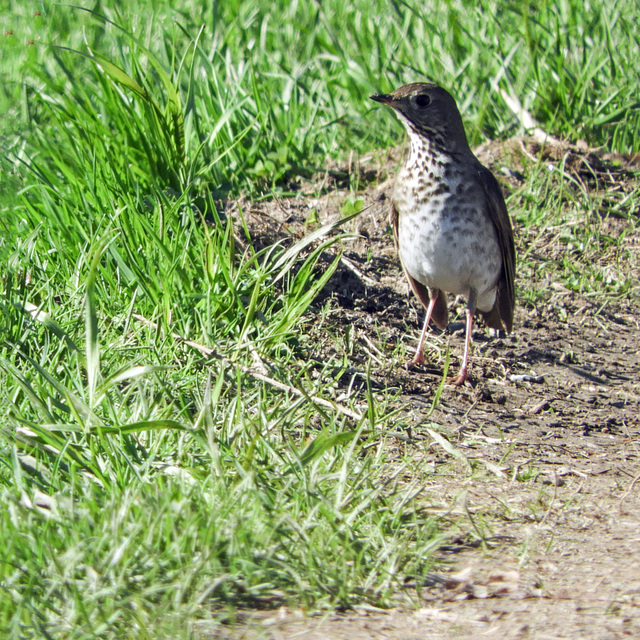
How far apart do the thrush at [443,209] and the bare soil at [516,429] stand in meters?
0.27

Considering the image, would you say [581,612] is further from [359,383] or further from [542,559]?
[359,383]

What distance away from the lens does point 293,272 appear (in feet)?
14.9

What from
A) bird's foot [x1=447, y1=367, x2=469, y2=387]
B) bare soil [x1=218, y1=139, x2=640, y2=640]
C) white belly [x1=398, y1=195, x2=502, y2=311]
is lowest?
bird's foot [x1=447, y1=367, x2=469, y2=387]

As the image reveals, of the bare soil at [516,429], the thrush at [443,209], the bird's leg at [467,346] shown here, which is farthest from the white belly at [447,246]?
the bare soil at [516,429]

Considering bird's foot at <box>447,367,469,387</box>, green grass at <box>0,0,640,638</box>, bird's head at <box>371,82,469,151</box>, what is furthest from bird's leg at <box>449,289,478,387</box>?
bird's head at <box>371,82,469,151</box>

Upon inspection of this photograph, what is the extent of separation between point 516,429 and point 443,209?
3.93ft

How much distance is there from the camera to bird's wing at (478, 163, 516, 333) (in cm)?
459

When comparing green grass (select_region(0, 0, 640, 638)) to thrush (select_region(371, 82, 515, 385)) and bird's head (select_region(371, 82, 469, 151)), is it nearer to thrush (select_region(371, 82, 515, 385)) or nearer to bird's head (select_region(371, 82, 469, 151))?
thrush (select_region(371, 82, 515, 385))

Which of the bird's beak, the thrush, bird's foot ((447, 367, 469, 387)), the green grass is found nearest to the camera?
the green grass

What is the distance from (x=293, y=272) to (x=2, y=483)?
216 centimetres

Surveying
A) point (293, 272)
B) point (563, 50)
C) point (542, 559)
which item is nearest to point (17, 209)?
point (293, 272)

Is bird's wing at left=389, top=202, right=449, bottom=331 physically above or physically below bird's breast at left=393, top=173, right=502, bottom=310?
below

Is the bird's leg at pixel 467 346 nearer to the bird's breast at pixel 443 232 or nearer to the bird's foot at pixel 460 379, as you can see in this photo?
the bird's foot at pixel 460 379

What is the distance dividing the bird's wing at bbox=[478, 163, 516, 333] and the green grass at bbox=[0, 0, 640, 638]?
1.73 ft
